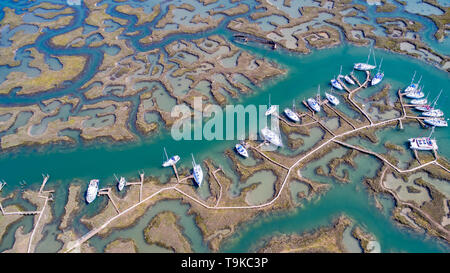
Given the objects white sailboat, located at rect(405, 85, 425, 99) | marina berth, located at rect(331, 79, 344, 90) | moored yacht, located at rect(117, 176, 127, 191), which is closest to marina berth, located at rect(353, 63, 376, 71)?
marina berth, located at rect(331, 79, 344, 90)

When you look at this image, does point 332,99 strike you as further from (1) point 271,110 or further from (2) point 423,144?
(2) point 423,144

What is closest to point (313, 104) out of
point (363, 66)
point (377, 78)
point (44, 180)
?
point (377, 78)

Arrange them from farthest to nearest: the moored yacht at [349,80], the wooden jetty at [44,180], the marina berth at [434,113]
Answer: the moored yacht at [349,80], the marina berth at [434,113], the wooden jetty at [44,180]

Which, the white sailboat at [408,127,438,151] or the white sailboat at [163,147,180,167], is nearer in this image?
the white sailboat at [408,127,438,151]

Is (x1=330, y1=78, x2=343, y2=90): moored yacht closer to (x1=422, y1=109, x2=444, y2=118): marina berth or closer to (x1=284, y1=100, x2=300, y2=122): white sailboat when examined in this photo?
(x1=284, y1=100, x2=300, y2=122): white sailboat

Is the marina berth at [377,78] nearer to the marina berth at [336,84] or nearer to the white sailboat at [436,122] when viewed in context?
the marina berth at [336,84]

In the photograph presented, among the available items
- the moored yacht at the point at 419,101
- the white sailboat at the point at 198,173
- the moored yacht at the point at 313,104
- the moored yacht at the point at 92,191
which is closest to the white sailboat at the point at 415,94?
the moored yacht at the point at 419,101
